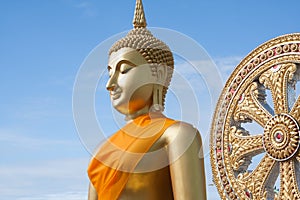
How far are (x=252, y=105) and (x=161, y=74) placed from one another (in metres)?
1.79

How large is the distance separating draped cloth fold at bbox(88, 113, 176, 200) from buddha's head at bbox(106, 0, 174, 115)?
0.06m

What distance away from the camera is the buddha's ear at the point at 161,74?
2.05m

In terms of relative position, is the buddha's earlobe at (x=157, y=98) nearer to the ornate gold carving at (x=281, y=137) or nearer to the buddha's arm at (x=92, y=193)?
the buddha's arm at (x=92, y=193)

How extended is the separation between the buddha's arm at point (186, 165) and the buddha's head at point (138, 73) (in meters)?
0.17

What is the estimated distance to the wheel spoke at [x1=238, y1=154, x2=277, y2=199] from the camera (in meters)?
3.59

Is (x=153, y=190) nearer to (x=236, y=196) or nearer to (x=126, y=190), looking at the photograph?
(x=126, y=190)

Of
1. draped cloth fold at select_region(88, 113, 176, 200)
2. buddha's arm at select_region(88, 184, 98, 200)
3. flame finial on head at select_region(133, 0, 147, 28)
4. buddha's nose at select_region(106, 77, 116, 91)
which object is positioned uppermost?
flame finial on head at select_region(133, 0, 147, 28)

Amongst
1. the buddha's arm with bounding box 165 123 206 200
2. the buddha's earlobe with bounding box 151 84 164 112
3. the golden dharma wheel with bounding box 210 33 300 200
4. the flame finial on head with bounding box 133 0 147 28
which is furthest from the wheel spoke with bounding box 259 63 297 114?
the buddha's arm with bounding box 165 123 206 200

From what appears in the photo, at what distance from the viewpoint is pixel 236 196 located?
3.71 meters

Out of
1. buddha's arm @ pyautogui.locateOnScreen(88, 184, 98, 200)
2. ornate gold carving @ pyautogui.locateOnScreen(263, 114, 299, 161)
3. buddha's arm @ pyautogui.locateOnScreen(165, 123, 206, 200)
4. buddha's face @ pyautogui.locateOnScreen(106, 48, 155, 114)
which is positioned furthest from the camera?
ornate gold carving @ pyautogui.locateOnScreen(263, 114, 299, 161)

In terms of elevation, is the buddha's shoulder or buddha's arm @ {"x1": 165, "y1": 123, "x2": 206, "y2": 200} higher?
the buddha's shoulder

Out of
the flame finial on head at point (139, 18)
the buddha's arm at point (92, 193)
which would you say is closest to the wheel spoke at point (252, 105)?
the flame finial on head at point (139, 18)

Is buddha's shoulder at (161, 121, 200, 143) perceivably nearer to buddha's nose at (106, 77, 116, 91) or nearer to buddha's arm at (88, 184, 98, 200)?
buddha's nose at (106, 77, 116, 91)

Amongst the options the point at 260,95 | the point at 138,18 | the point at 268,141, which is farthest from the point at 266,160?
the point at 138,18
